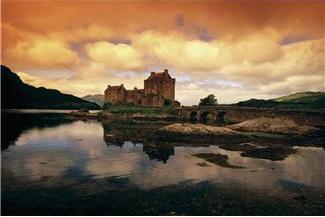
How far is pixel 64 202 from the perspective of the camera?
1510 centimetres

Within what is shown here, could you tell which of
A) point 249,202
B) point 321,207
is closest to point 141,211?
point 249,202

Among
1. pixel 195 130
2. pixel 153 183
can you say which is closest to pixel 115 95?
pixel 195 130

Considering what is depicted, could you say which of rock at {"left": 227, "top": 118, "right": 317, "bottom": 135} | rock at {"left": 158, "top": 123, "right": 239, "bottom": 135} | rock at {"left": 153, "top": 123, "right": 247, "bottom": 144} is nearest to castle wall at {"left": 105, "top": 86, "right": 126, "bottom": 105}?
rock at {"left": 227, "top": 118, "right": 317, "bottom": 135}

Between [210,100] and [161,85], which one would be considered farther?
[210,100]

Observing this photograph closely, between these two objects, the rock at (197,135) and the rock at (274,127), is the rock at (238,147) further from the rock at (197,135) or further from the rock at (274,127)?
the rock at (274,127)

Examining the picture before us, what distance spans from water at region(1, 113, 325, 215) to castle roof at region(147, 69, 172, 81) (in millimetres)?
71585

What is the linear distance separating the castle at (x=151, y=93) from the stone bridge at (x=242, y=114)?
16111 millimetres

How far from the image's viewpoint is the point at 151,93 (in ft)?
313

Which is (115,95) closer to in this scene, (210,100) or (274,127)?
(210,100)

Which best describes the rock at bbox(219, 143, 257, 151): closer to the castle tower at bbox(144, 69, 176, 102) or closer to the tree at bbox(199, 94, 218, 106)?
the castle tower at bbox(144, 69, 176, 102)

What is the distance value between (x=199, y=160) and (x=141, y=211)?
12478 millimetres

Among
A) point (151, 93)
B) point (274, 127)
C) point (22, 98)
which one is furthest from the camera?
point (22, 98)

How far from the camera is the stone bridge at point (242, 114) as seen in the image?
54312mm

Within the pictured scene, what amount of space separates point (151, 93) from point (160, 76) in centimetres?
868
